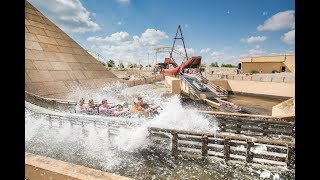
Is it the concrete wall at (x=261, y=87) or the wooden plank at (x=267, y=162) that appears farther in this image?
the concrete wall at (x=261, y=87)

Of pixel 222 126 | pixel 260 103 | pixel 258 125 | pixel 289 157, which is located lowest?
pixel 260 103

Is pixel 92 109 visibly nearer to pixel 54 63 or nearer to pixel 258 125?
pixel 258 125

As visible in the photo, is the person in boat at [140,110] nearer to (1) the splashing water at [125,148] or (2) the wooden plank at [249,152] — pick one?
(1) the splashing water at [125,148]

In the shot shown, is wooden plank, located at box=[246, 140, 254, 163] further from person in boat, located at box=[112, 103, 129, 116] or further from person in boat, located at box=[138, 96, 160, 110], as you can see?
person in boat, located at box=[112, 103, 129, 116]

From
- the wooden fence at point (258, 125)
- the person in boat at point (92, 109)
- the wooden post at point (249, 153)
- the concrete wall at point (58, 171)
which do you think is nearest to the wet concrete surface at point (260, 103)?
the wooden fence at point (258, 125)

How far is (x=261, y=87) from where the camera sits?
4166 centimetres

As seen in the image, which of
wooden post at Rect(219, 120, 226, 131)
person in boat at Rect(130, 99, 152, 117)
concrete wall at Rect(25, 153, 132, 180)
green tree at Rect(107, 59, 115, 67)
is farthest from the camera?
green tree at Rect(107, 59, 115, 67)

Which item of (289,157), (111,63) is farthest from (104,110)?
(111,63)

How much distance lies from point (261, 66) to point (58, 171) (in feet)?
208

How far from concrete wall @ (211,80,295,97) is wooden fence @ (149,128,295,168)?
2838 centimetres

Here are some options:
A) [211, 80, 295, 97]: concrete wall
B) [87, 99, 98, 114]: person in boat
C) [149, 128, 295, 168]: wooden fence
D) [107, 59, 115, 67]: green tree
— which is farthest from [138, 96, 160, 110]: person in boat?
[107, 59, 115, 67]: green tree

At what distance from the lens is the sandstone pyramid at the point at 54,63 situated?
22.6m

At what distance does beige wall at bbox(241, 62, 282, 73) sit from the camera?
5869 cm
